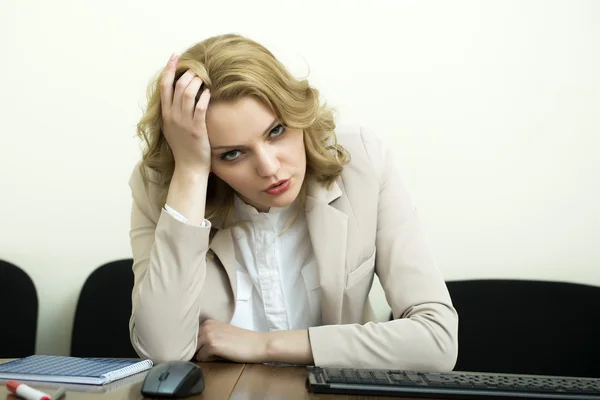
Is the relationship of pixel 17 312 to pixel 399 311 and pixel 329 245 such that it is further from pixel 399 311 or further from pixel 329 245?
pixel 399 311

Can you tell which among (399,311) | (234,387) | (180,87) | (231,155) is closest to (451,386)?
(234,387)

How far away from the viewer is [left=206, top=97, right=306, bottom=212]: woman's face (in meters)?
1.36

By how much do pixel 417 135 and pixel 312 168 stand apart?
2.66ft

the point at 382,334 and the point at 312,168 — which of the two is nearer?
the point at 382,334

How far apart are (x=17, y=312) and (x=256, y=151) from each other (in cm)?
132

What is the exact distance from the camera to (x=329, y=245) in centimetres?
155

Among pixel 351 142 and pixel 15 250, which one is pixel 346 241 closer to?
pixel 351 142

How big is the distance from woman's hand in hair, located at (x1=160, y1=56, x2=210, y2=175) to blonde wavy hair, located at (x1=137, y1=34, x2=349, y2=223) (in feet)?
0.11

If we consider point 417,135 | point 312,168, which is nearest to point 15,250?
point 312,168

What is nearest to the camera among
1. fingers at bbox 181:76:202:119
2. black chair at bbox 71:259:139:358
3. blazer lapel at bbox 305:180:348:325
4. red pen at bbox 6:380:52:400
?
red pen at bbox 6:380:52:400

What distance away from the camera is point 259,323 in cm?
162

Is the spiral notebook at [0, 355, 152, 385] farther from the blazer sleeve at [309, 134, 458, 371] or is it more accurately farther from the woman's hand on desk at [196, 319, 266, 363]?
the blazer sleeve at [309, 134, 458, 371]

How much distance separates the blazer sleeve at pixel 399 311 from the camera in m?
1.27

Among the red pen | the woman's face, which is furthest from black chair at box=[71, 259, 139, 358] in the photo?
the red pen
